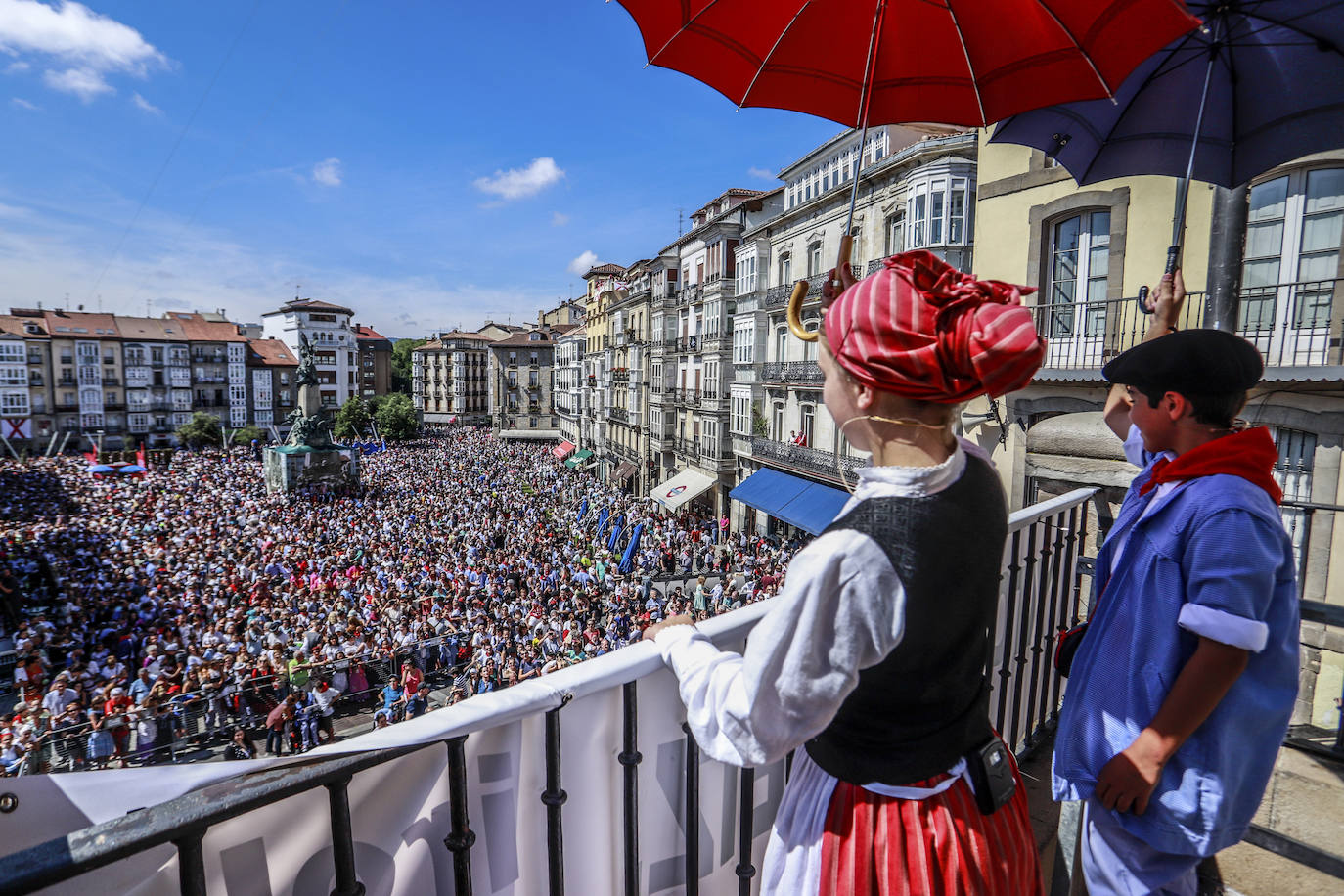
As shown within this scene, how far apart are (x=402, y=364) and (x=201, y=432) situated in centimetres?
5129

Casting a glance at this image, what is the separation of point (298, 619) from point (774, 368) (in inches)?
662

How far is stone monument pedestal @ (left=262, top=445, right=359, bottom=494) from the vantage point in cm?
3020

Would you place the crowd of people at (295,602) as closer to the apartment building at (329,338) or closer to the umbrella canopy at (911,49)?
the umbrella canopy at (911,49)

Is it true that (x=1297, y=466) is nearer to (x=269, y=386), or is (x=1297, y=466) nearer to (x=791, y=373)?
(x=791, y=373)

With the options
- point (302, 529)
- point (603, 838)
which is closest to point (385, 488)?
point (302, 529)

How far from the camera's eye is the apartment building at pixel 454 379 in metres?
90.4

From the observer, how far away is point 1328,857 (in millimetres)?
1736

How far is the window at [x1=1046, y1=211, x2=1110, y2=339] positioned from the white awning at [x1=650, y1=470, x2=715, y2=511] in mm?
19743

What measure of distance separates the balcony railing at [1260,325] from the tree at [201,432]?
67.5 meters

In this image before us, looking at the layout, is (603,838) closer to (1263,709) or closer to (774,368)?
(1263,709)

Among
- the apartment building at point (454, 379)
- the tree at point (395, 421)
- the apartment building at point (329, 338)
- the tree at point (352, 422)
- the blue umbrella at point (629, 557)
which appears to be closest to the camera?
the blue umbrella at point (629, 557)

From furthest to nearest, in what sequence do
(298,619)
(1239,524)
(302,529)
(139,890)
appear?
(302,529), (298,619), (1239,524), (139,890)

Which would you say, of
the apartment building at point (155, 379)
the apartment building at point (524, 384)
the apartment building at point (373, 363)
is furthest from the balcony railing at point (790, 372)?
the apartment building at point (373, 363)

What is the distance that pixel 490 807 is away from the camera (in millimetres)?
1627
